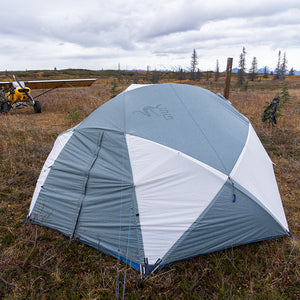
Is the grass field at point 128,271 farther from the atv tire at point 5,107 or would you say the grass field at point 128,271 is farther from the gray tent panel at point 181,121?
the atv tire at point 5,107

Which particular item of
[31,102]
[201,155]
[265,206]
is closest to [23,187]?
[201,155]

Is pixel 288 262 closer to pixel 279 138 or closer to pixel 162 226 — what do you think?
pixel 162 226

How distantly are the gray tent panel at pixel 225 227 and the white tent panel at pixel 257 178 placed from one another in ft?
0.56

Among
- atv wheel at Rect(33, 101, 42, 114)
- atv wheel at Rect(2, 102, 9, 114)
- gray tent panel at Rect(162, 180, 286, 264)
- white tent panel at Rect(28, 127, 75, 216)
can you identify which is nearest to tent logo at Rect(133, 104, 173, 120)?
white tent panel at Rect(28, 127, 75, 216)

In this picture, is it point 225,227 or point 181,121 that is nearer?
point 225,227

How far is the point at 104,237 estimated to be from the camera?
307 cm

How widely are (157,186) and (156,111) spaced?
1.41m

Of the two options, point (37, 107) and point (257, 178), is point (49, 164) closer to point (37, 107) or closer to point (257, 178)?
point (257, 178)

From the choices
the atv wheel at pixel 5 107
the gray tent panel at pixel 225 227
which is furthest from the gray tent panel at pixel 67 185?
the atv wheel at pixel 5 107

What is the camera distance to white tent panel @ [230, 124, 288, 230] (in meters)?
3.14

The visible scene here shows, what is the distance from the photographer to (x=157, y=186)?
299 centimetres

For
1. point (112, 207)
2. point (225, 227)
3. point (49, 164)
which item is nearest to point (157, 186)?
point (112, 207)

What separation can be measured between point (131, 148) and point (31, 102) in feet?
37.3

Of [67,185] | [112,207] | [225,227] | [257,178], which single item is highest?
[257,178]
